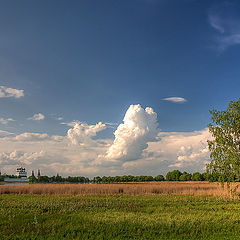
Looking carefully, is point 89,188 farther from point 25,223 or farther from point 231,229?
point 231,229

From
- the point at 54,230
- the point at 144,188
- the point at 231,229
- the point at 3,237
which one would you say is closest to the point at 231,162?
the point at 231,229

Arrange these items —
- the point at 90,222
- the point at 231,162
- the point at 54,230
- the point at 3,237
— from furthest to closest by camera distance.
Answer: the point at 231,162
the point at 90,222
the point at 54,230
the point at 3,237

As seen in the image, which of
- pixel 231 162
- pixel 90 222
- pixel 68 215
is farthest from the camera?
pixel 231 162

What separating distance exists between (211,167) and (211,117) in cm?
622

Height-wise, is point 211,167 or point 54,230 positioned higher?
point 211,167

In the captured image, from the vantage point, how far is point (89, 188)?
42.1 meters

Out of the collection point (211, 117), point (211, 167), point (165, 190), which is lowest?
point (165, 190)

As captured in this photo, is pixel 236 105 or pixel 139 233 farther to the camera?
pixel 236 105

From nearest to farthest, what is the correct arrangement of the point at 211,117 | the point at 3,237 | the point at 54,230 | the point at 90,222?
the point at 3,237 → the point at 54,230 → the point at 90,222 → the point at 211,117

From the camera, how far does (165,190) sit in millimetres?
42656

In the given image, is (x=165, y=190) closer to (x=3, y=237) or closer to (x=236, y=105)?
(x=236, y=105)

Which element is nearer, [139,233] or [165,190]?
[139,233]

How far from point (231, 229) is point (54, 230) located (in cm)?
1099

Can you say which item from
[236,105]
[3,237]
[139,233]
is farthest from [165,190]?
[3,237]
